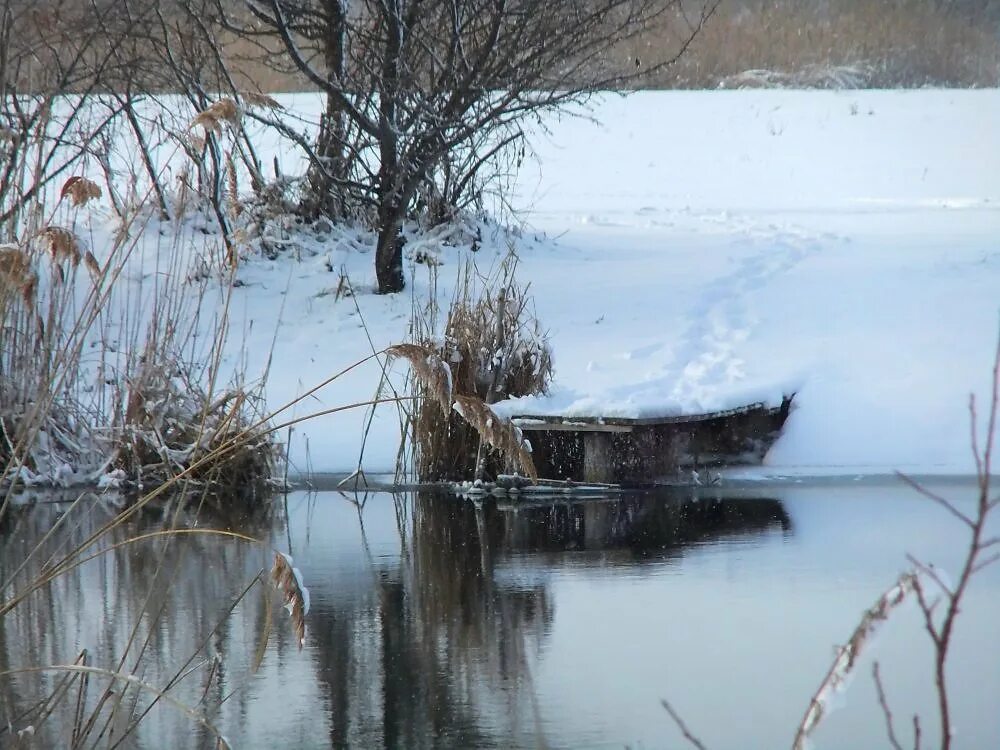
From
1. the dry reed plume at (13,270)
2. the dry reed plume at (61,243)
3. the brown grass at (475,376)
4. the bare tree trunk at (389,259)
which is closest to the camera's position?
the dry reed plume at (13,270)

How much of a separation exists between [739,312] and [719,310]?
141 millimetres

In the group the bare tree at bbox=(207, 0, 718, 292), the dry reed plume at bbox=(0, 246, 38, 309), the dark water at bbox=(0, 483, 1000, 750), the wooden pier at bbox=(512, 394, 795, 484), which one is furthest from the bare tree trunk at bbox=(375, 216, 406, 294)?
the dry reed plume at bbox=(0, 246, 38, 309)

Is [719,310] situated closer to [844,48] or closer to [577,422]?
[577,422]

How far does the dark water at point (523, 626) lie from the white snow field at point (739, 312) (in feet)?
2.92

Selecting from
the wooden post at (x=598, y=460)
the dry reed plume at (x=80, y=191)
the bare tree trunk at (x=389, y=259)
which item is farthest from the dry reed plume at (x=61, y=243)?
the bare tree trunk at (x=389, y=259)

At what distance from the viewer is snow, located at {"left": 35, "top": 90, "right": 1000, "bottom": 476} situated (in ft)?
21.6

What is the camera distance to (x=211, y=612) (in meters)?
3.93

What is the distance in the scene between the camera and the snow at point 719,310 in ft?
21.6

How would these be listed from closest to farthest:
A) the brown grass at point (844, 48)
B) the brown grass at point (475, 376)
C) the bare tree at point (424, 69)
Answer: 1. the brown grass at point (475, 376)
2. the bare tree at point (424, 69)
3. the brown grass at point (844, 48)

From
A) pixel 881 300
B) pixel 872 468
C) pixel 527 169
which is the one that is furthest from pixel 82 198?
pixel 527 169

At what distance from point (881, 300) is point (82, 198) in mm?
6663

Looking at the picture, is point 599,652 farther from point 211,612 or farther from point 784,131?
point 784,131

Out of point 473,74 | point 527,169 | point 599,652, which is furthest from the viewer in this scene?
point 527,169

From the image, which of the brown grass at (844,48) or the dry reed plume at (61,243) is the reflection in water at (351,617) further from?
the brown grass at (844,48)
